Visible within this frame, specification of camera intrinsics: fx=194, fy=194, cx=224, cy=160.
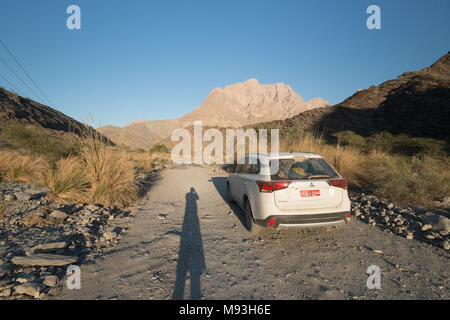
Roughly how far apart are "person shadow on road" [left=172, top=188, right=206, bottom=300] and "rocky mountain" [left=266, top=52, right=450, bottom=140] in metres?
31.1

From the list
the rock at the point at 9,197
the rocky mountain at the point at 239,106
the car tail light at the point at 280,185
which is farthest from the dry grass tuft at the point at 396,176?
the rocky mountain at the point at 239,106

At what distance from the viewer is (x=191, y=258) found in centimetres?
296

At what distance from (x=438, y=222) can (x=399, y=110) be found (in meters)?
39.2

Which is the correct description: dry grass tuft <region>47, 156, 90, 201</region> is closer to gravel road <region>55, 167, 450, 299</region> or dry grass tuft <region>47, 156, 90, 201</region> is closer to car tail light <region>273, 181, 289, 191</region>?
gravel road <region>55, 167, 450, 299</region>

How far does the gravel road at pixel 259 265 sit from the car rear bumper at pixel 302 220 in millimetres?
449

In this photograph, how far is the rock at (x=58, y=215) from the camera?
3955 millimetres

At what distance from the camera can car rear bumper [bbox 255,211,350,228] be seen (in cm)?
308

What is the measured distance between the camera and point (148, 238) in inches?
143

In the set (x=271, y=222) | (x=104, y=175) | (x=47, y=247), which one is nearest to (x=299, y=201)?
(x=271, y=222)

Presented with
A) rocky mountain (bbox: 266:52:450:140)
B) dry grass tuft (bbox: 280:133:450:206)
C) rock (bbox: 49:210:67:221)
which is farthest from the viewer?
rocky mountain (bbox: 266:52:450:140)

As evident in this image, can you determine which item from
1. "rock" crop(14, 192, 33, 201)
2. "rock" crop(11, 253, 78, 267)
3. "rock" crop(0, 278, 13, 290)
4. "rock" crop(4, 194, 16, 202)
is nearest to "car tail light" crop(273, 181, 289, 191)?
"rock" crop(11, 253, 78, 267)

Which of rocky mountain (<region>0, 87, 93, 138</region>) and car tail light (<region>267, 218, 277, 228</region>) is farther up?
rocky mountain (<region>0, 87, 93, 138</region>)

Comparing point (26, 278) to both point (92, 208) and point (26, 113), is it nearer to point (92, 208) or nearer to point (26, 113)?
point (92, 208)
